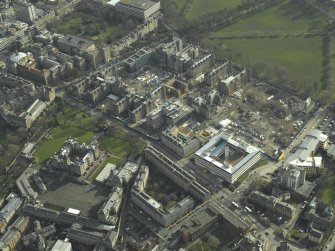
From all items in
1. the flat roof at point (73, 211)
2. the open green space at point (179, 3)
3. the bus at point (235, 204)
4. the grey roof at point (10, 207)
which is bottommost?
the bus at point (235, 204)

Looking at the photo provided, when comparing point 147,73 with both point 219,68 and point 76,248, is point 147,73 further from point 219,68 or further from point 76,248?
point 76,248

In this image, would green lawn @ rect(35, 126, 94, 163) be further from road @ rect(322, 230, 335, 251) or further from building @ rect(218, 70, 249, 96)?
road @ rect(322, 230, 335, 251)

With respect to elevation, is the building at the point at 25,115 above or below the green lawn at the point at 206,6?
below

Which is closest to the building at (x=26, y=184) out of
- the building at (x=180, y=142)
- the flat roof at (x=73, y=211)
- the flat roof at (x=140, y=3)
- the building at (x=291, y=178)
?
the flat roof at (x=73, y=211)

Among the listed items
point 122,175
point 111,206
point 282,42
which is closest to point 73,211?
point 111,206

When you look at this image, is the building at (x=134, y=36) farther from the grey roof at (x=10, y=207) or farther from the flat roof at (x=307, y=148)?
the flat roof at (x=307, y=148)

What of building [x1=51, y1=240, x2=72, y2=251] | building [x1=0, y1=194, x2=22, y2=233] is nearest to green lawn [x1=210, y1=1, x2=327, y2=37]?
building [x1=0, y1=194, x2=22, y2=233]
